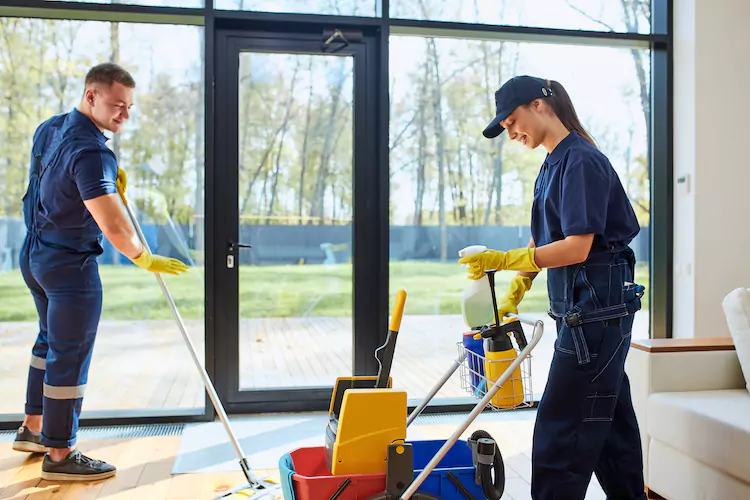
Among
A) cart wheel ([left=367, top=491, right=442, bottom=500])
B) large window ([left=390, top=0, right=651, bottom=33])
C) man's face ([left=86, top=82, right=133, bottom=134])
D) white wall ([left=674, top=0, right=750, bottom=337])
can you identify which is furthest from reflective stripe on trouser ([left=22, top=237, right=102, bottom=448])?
white wall ([left=674, top=0, right=750, bottom=337])

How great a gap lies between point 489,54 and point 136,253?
90.9 inches

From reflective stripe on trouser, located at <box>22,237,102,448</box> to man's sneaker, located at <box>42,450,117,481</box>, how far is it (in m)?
0.07

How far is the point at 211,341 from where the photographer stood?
12.1 feet

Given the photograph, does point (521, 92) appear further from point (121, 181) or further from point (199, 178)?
point (199, 178)

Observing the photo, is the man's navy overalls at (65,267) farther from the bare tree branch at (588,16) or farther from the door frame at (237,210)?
the bare tree branch at (588,16)

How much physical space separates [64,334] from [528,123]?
1.99 metres

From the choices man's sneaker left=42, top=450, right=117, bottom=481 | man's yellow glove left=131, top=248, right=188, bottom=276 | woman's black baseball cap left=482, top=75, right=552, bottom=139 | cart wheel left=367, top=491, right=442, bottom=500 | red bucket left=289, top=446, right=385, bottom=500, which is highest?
woman's black baseball cap left=482, top=75, right=552, bottom=139

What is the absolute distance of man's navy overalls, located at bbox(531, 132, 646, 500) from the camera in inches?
78.1

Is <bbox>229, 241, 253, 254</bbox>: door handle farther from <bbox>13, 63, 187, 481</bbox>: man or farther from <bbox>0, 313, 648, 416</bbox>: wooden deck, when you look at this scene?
<bbox>13, 63, 187, 481</bbox>: man

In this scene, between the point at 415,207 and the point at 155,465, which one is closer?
the point at 155,465

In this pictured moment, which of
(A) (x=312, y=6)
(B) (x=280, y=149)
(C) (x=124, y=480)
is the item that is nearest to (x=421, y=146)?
(B) (x=280, y=149)

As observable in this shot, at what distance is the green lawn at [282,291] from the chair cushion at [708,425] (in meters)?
1.53

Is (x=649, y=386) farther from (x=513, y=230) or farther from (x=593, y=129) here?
(x=593, y=129)

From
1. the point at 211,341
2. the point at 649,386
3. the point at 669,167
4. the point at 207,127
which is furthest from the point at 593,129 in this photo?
the point at 211,341
